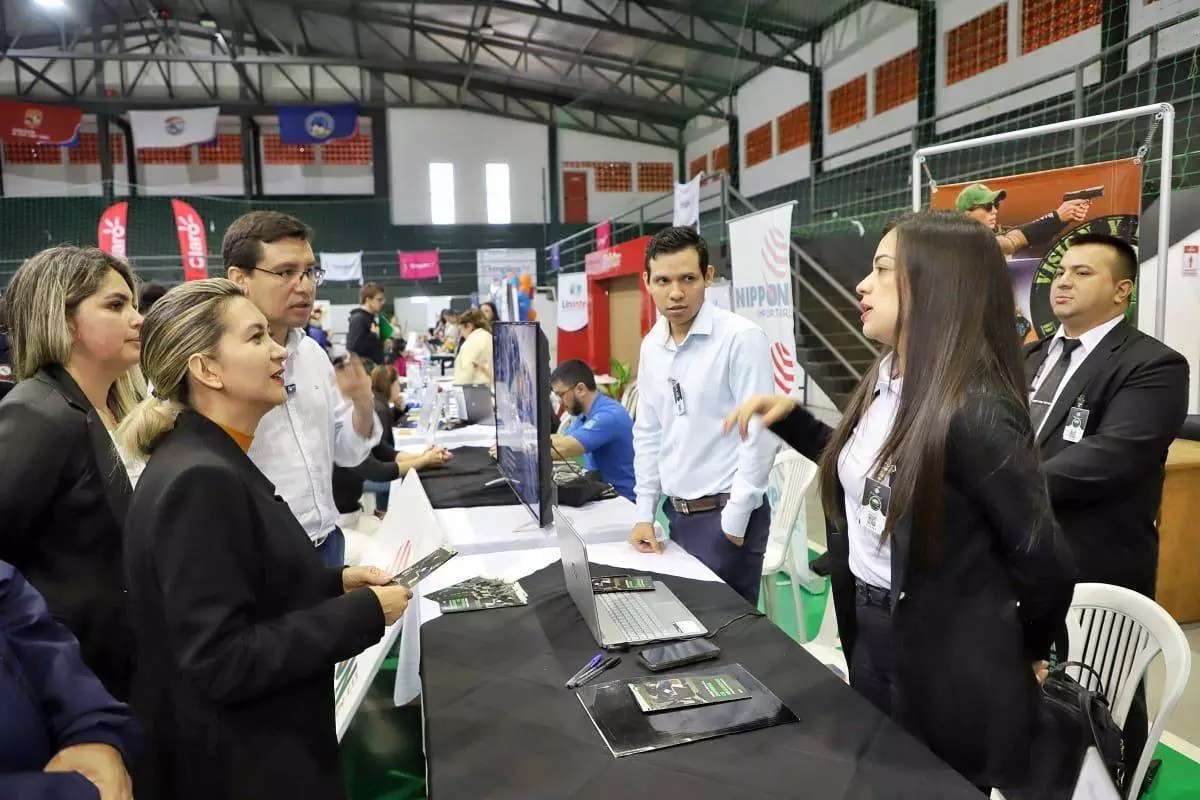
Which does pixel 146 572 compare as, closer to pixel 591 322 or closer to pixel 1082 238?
pixel 1082 238

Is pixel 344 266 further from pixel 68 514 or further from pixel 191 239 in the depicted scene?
pixel 68 514

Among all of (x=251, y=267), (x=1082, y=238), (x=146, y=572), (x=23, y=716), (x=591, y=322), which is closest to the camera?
(x=23, y=716)

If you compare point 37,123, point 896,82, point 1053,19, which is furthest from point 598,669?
point 37,123

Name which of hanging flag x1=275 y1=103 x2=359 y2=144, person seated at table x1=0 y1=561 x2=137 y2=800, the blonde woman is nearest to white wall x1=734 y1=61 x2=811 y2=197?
hanging flag x1=275 y1=103 x2=359 y2=144

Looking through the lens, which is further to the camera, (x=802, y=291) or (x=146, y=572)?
(x=802, y=291)

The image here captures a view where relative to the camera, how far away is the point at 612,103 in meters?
15.6

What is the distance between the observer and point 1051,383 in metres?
2.28

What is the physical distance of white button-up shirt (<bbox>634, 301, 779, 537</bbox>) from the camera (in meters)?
2.11

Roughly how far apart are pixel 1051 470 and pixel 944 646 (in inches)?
37.1

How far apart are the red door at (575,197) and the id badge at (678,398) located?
601 inches

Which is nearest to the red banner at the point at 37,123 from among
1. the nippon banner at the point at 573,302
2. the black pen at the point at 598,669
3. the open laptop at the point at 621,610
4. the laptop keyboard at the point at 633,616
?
the nippon banner at the point at 573,302

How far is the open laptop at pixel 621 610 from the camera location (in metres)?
1.45

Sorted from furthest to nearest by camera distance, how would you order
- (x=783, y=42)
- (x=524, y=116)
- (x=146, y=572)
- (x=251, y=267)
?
(x=524, y=116)
(x=783, y=42)
(x=251, y=267)
(x=146, y=572)

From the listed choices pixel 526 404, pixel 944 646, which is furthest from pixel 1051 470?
pixel 526 404
